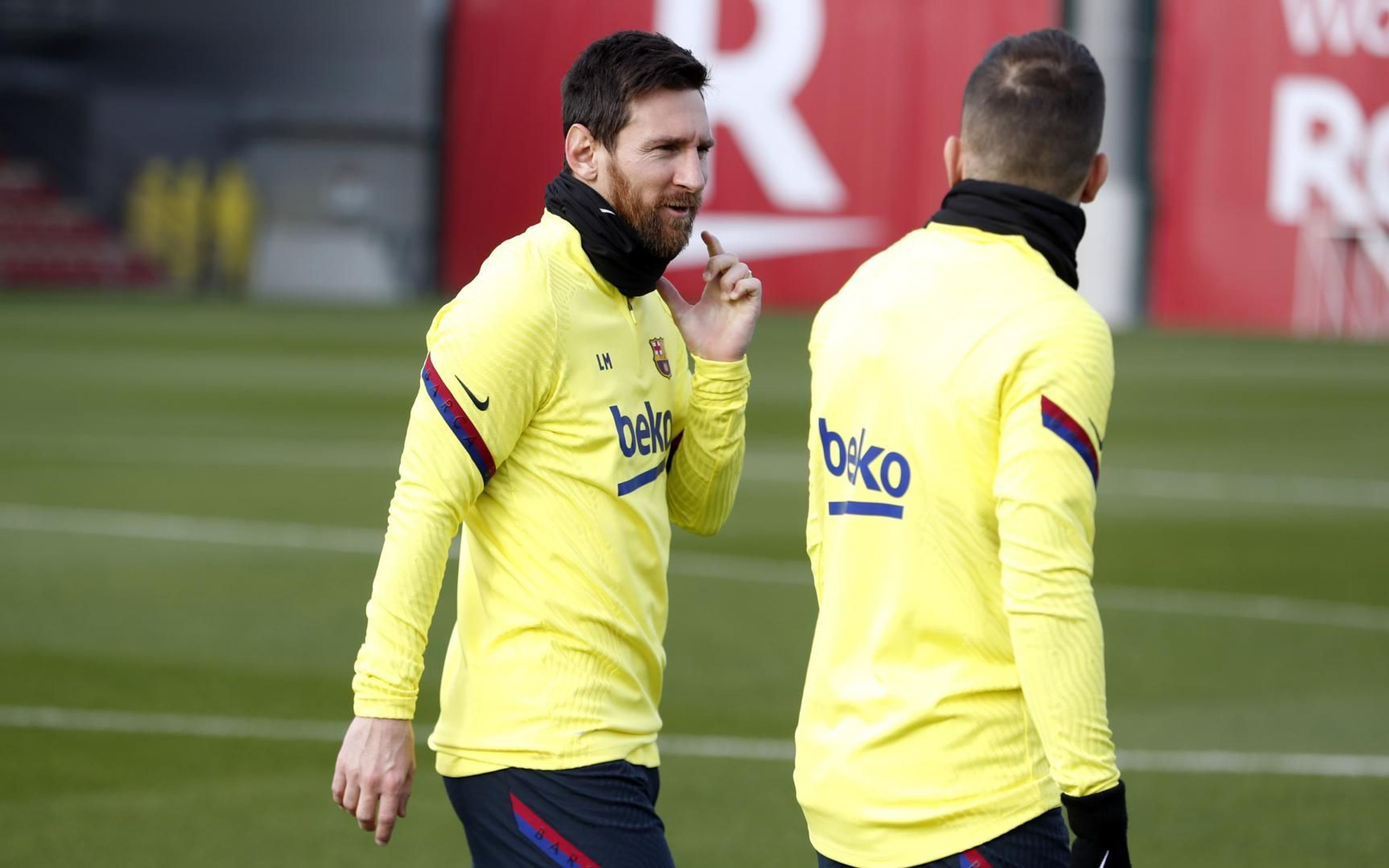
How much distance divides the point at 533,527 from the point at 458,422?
0.85 ft

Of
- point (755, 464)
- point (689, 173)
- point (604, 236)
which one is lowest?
point (755, 464)

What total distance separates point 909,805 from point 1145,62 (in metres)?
34.1

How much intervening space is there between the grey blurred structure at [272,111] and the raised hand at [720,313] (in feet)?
129

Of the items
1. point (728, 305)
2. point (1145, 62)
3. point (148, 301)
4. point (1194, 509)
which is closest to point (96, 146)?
point (148, 301)

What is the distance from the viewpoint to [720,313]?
404cm


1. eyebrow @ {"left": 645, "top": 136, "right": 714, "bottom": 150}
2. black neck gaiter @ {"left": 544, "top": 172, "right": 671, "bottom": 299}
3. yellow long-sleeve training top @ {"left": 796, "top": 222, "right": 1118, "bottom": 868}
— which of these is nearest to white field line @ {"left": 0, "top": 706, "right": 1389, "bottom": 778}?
black neck gaiter @ {"left": 544, "top": 172, "right": 671, "bottom": 299}

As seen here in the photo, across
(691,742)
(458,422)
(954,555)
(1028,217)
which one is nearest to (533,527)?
(458,422)

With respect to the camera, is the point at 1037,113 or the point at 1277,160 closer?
the point at 1037,113

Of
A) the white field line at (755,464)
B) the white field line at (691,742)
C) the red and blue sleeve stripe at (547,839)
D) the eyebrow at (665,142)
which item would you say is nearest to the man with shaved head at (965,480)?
the red and blue sleeve stripe at (547,839)

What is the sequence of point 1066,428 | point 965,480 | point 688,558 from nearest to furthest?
point 1066,428
point 965,480
point 688,558

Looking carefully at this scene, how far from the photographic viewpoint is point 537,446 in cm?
366

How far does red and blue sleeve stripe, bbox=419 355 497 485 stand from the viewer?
11.5 ft

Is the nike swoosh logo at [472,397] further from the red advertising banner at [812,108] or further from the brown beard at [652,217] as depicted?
the red advertising banner at [812,108]

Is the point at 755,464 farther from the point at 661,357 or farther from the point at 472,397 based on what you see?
A: the point at 472,397
